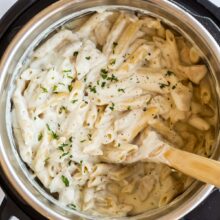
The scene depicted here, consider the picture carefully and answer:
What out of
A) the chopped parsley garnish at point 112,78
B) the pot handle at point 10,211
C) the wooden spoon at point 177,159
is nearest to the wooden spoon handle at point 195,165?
the wooden spoon at point 177,159

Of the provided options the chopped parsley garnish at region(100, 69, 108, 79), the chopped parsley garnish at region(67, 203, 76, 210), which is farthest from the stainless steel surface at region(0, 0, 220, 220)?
the chopped parsley garnish at region(100, 69, 108, 79)

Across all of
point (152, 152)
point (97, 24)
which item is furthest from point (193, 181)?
point (97, 24)

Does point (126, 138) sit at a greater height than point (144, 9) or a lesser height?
lesser

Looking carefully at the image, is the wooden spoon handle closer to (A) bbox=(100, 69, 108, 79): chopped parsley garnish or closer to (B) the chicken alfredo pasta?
(B) the chicken alfredo pasta

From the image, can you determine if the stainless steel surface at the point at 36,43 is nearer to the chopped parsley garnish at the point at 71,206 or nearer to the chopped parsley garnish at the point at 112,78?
the chopped parsley garnish at the point at 71,206

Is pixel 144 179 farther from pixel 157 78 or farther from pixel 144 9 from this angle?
pixel 144 9
